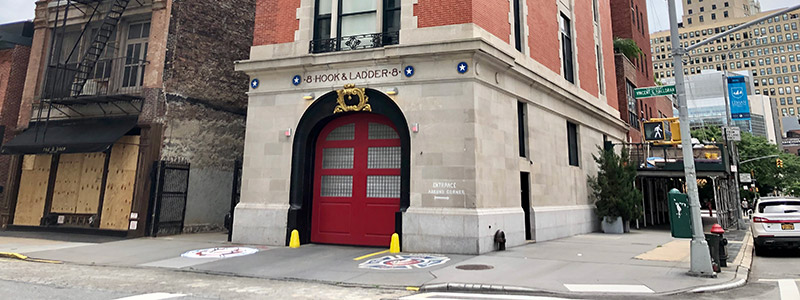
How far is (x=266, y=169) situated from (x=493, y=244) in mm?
7591

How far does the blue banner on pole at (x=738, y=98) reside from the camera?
2550cm

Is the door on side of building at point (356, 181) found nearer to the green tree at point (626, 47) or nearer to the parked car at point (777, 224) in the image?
the parked car at point (777, 224)

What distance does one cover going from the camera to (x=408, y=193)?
42.4ft

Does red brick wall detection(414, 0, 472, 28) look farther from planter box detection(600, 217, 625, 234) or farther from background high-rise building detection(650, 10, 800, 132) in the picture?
background high-rise building detection(650, 10, 800, 132)

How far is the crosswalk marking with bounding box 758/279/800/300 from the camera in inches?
293

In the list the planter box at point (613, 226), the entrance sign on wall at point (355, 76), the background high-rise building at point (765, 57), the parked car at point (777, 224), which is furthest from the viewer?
the background high-rise building at point (765, 57)

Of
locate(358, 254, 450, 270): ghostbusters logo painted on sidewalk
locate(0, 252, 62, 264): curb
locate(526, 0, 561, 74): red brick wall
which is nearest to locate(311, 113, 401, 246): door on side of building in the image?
locate(358, 254, 450, 270): ghostbusters logo painted on sidewalk

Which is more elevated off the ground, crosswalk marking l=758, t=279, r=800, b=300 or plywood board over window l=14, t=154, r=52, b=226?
plywood board over window l=14, t=154, r=52, b=226

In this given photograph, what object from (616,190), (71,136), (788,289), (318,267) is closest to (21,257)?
(71,136)

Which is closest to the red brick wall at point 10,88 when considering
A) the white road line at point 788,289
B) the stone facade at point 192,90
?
the stone facade at point 192,90

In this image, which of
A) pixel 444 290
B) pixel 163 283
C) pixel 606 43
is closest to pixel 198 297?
pixel 163 283

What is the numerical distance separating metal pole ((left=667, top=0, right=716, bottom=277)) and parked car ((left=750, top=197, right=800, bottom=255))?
196 inches

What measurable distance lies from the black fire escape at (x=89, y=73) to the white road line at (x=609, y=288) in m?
16.9

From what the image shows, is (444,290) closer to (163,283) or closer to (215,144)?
(163,283)
